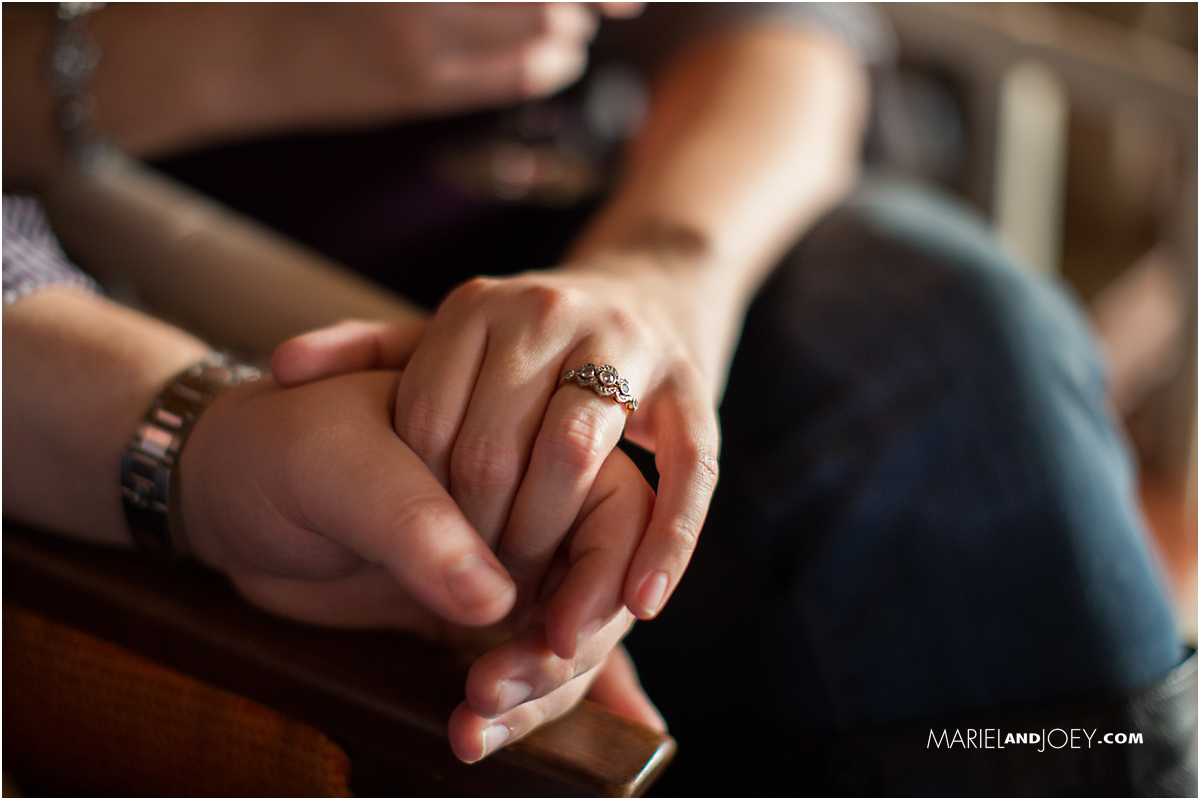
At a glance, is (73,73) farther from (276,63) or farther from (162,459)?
(162,459)

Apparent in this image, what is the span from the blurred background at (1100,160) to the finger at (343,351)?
674 millimetres

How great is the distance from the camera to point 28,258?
1.11ft

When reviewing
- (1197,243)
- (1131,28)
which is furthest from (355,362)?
(1131,28)

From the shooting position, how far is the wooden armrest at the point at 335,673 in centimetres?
27

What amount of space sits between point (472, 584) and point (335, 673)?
0.08m

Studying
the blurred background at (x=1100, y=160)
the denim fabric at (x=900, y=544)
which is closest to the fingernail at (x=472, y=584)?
the denim fabric at (x=900, y=544)

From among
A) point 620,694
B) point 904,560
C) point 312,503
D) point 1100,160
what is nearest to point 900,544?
point 904,560

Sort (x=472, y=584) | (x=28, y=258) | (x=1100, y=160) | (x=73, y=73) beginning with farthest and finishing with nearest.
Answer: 1. (x=1100, y=160)
2. (x=73, y=73)
3. (x=28, y=258)
4. (x=472, y=584)

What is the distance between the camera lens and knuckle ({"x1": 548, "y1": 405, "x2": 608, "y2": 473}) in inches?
9.9

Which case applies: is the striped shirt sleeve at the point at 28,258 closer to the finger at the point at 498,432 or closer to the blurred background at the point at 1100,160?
the finger at the point at 498,432

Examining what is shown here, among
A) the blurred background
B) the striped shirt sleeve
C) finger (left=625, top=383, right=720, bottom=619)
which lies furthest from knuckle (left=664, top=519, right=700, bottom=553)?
the blurred background

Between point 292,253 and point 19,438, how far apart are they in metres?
0.17

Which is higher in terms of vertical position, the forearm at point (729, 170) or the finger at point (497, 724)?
the forearm at point (729, 170)

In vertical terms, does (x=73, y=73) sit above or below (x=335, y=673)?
above
